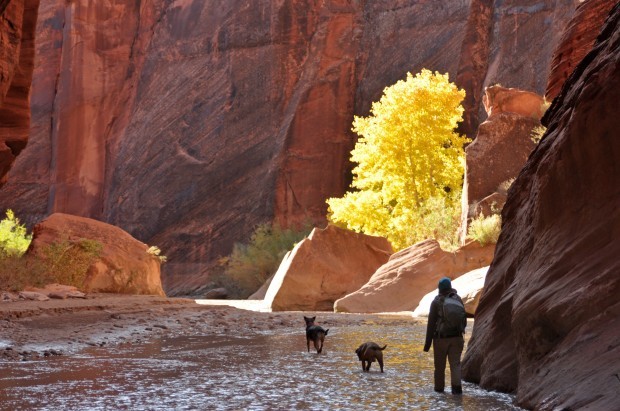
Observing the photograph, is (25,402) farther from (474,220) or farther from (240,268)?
(240,268)

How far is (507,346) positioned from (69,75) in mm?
56977

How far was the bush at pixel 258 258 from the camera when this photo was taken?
4331cm

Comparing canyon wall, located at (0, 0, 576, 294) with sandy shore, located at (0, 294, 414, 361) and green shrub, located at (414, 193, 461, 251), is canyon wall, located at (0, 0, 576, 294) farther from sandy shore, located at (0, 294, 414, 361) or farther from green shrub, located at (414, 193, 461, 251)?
sandy shore, located at (0, 294, 414, 361)

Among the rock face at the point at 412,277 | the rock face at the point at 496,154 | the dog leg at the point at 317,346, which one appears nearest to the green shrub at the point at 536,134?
the rock face at the point at 496,154

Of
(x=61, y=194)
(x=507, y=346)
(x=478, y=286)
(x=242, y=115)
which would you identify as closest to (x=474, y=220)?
(x=478, y=286)

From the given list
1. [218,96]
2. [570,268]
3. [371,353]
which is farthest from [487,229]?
[218,96]

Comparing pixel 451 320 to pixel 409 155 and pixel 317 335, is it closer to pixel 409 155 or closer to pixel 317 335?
pixel 317 335

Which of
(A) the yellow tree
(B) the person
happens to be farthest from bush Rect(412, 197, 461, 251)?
(B) the person

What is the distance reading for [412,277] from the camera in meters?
26.7

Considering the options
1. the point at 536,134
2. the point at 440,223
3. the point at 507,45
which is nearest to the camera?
the point at 536,134

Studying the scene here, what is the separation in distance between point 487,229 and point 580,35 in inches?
358

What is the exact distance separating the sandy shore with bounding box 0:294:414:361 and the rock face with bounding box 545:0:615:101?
7.59 metres

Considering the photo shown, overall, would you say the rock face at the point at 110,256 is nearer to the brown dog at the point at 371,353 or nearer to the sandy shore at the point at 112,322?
the sandy shore at the point at 112,322

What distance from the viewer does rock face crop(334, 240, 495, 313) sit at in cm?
2655
